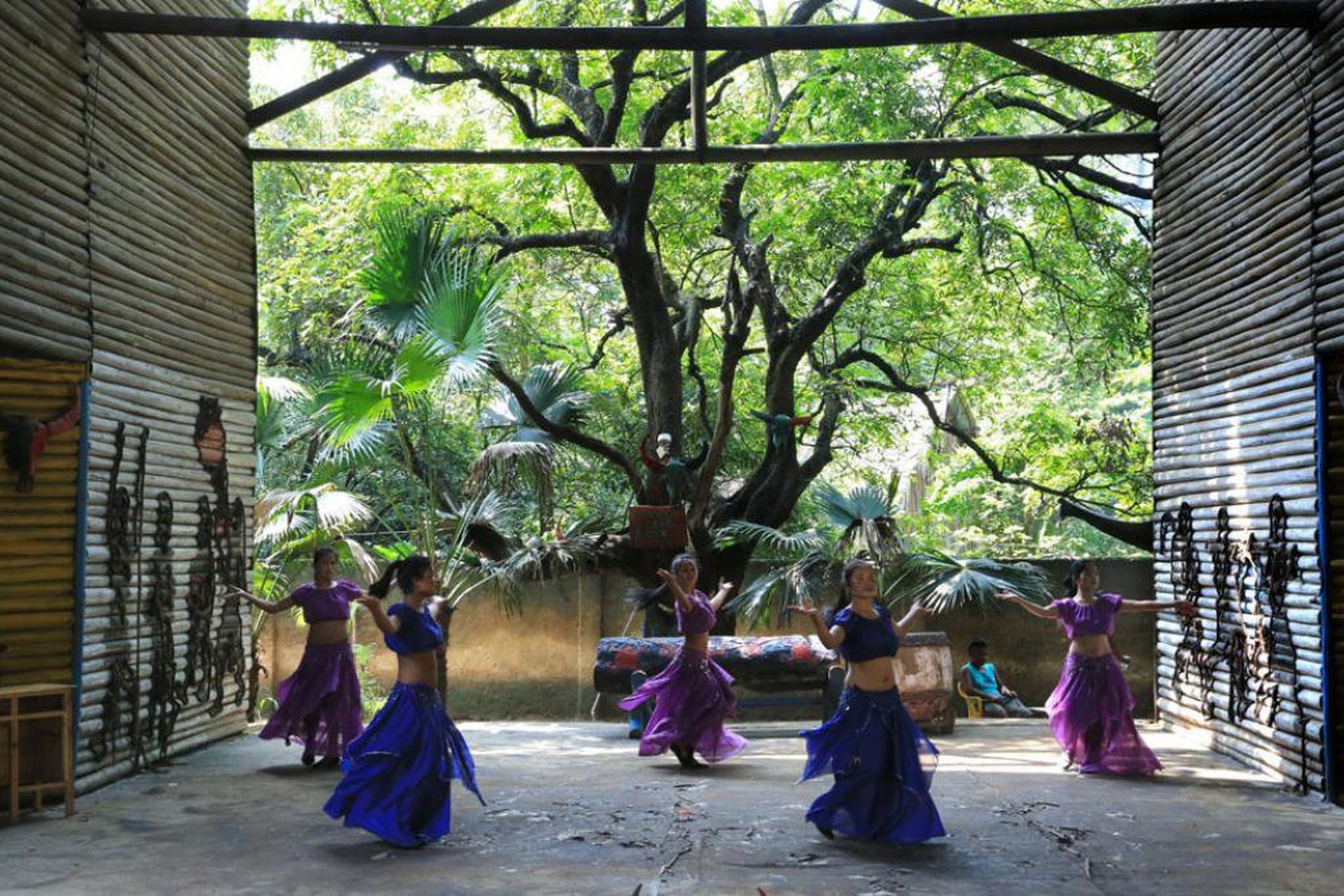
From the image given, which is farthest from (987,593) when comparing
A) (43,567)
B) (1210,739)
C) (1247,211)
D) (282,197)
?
(282,197)

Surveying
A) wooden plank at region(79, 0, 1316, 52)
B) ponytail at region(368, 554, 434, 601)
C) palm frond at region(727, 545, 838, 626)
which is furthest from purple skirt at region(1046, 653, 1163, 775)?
ponytail at region(368, 554, 434, 601)

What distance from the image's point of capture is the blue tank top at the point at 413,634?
788 cm

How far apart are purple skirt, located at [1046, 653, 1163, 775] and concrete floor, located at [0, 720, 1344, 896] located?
0.21m

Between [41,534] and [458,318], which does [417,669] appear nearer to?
[41,534]

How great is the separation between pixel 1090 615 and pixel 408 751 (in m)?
4.93

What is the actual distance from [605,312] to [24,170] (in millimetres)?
12950

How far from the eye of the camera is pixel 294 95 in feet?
38.1

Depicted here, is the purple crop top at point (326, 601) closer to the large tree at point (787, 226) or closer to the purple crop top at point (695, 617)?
the purple crop top at point (695, 617)

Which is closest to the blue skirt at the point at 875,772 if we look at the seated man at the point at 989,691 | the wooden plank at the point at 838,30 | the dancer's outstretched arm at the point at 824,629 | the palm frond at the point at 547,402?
the dancer's outstretched arm at the point at 824,629

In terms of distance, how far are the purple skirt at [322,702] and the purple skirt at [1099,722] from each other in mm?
4926

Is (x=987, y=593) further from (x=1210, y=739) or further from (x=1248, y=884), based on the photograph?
(x=1248, y=884)

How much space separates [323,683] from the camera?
10078 millimetres

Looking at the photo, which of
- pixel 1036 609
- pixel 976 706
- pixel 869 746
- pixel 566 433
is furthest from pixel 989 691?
pixel 869 746

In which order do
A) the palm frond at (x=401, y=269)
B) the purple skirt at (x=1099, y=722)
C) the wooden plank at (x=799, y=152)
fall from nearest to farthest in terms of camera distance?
the purple skirt at (x=1099, y=722) → the wooden plank at (x=799, y=152) → the palm frond at (x=401, y=269)
